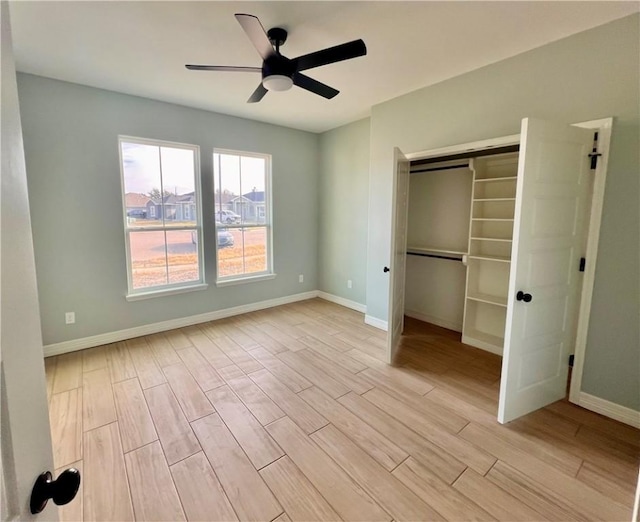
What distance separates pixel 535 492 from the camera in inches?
64.1

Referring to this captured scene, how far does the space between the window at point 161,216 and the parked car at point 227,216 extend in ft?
0.95

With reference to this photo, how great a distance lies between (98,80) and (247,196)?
2.05m

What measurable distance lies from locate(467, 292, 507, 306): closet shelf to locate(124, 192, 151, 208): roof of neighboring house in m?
4.02

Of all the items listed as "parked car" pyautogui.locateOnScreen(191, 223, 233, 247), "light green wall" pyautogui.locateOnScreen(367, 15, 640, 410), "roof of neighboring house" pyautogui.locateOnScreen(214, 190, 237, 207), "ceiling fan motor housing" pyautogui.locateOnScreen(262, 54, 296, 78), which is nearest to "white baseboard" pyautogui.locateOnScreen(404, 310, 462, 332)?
"light green wall" pyautogui.locateOnScreen(367, 15, 640, 410)

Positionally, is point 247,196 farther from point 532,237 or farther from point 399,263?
point 532,237

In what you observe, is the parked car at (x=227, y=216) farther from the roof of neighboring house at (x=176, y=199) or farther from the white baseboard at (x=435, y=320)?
the white baseboard at (x=435, y=320)

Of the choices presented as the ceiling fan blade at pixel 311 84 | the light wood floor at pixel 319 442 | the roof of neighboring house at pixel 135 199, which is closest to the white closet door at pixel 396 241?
the light wood floor at pixel 319 442

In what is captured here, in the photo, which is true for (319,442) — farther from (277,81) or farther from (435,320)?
(435,320)

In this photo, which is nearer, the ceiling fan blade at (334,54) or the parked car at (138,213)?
the ceiling fan blade at (334,54)

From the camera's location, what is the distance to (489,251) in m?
3.45

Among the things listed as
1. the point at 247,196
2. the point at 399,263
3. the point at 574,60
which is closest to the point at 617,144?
the point at 574,60

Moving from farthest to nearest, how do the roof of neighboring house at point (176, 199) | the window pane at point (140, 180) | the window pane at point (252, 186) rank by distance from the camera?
the window pane at point (252, 186), the roof of neighboring house at point (176, 199), the window pane at point (140, 180)

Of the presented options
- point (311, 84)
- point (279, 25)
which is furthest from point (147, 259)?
point (279, 25)

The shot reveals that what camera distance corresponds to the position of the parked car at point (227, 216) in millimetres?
4203
